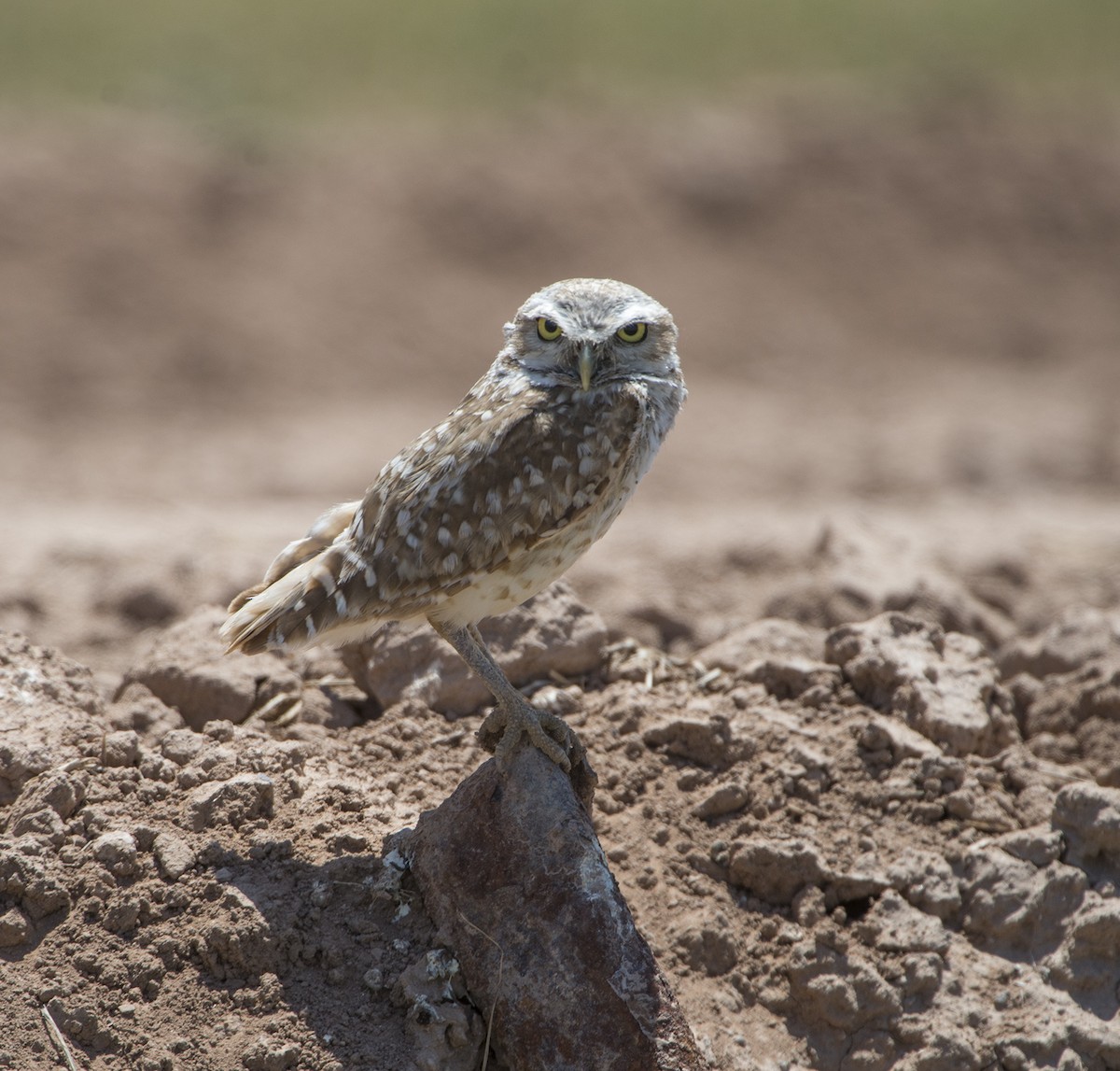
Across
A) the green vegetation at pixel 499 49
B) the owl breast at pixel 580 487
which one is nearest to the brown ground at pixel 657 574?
the owl breast at pixel 580 487

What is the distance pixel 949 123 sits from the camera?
19.1 meters

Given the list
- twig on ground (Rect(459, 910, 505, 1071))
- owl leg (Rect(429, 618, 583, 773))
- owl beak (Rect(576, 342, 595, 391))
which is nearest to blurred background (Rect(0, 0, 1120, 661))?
owl beak (Rect(576, 342, 595, 391))

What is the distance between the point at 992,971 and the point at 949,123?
16122 mm

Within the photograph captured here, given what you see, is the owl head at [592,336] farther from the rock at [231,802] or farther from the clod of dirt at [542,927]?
the rock at [231,802]

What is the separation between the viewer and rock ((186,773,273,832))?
17.3 feet

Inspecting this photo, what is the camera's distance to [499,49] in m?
20.3

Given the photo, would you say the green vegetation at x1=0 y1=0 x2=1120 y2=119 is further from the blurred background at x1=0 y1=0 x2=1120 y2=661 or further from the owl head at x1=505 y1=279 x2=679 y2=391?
the owl head at x1=505 y1=279 x2=679 y2=391

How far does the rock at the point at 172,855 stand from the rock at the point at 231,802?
0.36 ft

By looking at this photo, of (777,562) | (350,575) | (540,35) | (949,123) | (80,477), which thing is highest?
(540,35)

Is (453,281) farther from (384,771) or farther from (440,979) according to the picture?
(440,979)

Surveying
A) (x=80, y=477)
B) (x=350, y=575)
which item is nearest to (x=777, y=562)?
(x=350, y=575)

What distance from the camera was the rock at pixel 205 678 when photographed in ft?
20.2

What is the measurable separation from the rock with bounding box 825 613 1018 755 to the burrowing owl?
173 cm

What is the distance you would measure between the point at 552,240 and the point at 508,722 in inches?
497
